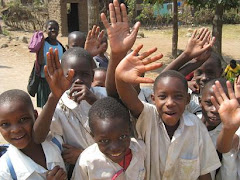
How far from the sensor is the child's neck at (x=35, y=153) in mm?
1785

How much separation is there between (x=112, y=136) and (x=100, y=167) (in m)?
0.22

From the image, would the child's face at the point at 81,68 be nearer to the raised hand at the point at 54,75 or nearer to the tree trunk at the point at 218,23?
the raised hand at the point at 54,75

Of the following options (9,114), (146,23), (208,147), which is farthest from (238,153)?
(146,23)

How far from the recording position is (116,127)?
1690 mm

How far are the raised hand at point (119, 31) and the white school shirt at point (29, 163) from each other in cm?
71

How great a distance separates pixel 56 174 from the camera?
1.70m

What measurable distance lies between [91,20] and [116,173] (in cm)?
480

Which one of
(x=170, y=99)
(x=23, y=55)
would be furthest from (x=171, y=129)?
(x=23, y=55)

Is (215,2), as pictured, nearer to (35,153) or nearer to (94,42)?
(94,42)

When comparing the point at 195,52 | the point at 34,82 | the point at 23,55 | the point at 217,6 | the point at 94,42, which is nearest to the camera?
the point at 195,52

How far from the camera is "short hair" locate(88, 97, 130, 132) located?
67.6 inches

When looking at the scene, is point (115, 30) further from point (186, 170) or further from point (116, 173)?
point (186, 170)

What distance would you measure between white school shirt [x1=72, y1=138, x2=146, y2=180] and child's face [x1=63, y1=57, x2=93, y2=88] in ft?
1.67

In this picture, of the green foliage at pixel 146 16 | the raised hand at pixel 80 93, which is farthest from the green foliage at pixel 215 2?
the green foliage at pixel 146 16
